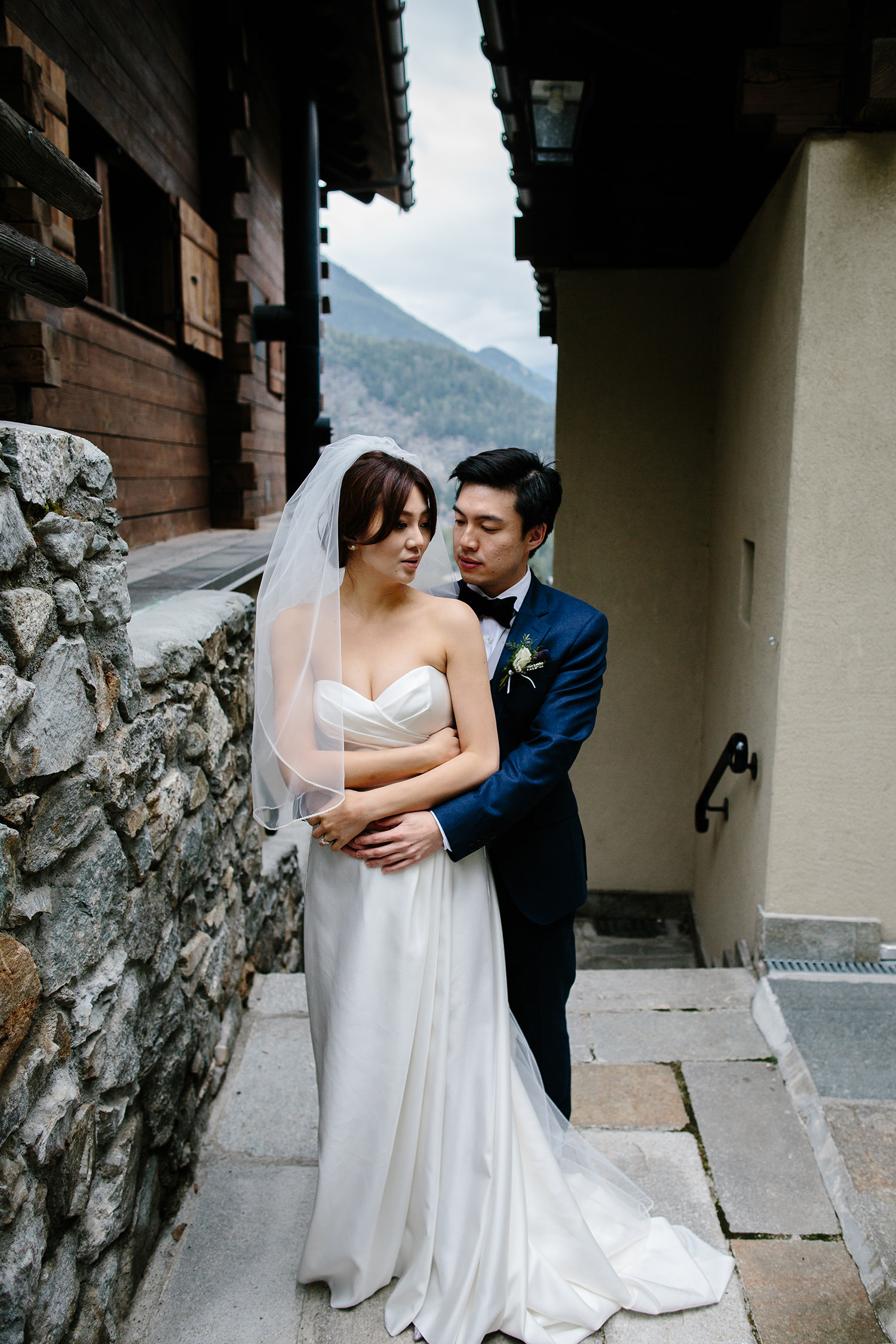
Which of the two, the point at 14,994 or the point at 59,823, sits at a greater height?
the point at 59,823

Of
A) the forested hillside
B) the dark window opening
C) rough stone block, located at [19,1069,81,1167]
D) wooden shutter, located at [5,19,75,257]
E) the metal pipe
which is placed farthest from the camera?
the forested hillside

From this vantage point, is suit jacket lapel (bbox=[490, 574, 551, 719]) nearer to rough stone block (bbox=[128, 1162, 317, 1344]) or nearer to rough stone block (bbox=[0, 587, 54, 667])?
rough stone block (bbox=[0, 587, 54, 667])

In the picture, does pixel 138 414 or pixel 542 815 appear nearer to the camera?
pixel 542 815

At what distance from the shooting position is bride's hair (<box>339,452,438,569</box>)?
1897 mm

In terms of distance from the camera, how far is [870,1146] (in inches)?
94.7

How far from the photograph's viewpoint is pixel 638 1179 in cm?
246

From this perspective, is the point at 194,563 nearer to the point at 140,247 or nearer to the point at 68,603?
the point at 140,247

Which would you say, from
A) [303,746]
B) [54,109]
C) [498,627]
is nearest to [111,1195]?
[303,746]

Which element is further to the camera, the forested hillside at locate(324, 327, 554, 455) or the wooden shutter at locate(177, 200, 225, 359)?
the forested hillside at locate(324, 327, 554, 455)

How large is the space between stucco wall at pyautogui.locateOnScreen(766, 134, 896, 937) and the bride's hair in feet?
6.00

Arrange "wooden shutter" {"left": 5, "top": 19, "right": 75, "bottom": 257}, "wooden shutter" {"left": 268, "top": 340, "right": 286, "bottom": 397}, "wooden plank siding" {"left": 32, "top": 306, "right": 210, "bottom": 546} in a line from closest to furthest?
"wooden shutter" {"left": 5, "top": 19, "right": 75, "bottom": 257}
"wooden plank siding" {"left": 32, "top": 306, "right": 210, "bottom": 546}
"wooden shutter" {"left": 268, "top": 340, "right": 286, "bottom": 397}

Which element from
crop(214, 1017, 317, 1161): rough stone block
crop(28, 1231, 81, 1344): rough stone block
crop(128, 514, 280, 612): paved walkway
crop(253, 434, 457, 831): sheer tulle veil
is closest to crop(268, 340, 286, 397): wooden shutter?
crop(128, 514, 280, 612): paved walkway

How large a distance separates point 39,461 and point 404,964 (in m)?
1.19

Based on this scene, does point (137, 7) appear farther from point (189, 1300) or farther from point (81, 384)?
point (189, 1300)
